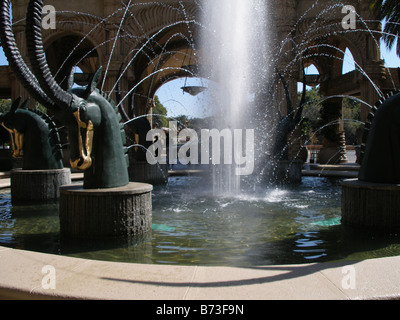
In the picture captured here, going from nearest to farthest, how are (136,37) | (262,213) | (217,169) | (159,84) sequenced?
1. (262,213)
2. (217,169)
3. (136,37)
4. (159,84)

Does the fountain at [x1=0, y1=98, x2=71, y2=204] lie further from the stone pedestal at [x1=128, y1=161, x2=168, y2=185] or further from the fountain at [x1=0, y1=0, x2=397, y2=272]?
the stone pedestal at [x1=128, y1=161, x2=168, y2=185]

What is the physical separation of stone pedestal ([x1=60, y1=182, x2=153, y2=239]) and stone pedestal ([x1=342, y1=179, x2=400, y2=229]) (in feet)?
8.87

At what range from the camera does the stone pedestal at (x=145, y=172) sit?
427 inches

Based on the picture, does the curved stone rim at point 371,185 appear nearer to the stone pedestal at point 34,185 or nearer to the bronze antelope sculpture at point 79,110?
the bronze antelope sculpture at point 79,110

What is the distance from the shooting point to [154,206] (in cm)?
687

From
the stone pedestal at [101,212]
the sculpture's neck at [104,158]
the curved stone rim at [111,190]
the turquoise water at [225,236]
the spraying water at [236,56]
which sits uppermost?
the spraying water at [236,56]

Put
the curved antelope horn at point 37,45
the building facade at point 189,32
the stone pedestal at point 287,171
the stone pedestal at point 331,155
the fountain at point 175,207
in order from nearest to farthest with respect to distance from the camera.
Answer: the curved antelope horn at point 37,45 < the fountain at point 175,207 < the stone pedestal at point 287,171 < the building facade at point 189,32 < the stone pedestal at point 331,155

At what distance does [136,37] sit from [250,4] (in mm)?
5627

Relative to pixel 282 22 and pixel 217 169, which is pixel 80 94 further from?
pixel 282 22

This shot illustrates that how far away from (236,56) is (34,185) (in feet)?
33.3

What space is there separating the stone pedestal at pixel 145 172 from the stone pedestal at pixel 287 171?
345 cm

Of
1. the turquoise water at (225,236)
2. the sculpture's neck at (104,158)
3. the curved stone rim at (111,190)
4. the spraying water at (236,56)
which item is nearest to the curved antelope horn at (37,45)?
the sculpture's neck at (104,158)

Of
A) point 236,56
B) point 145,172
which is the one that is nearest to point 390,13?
point 236,56
